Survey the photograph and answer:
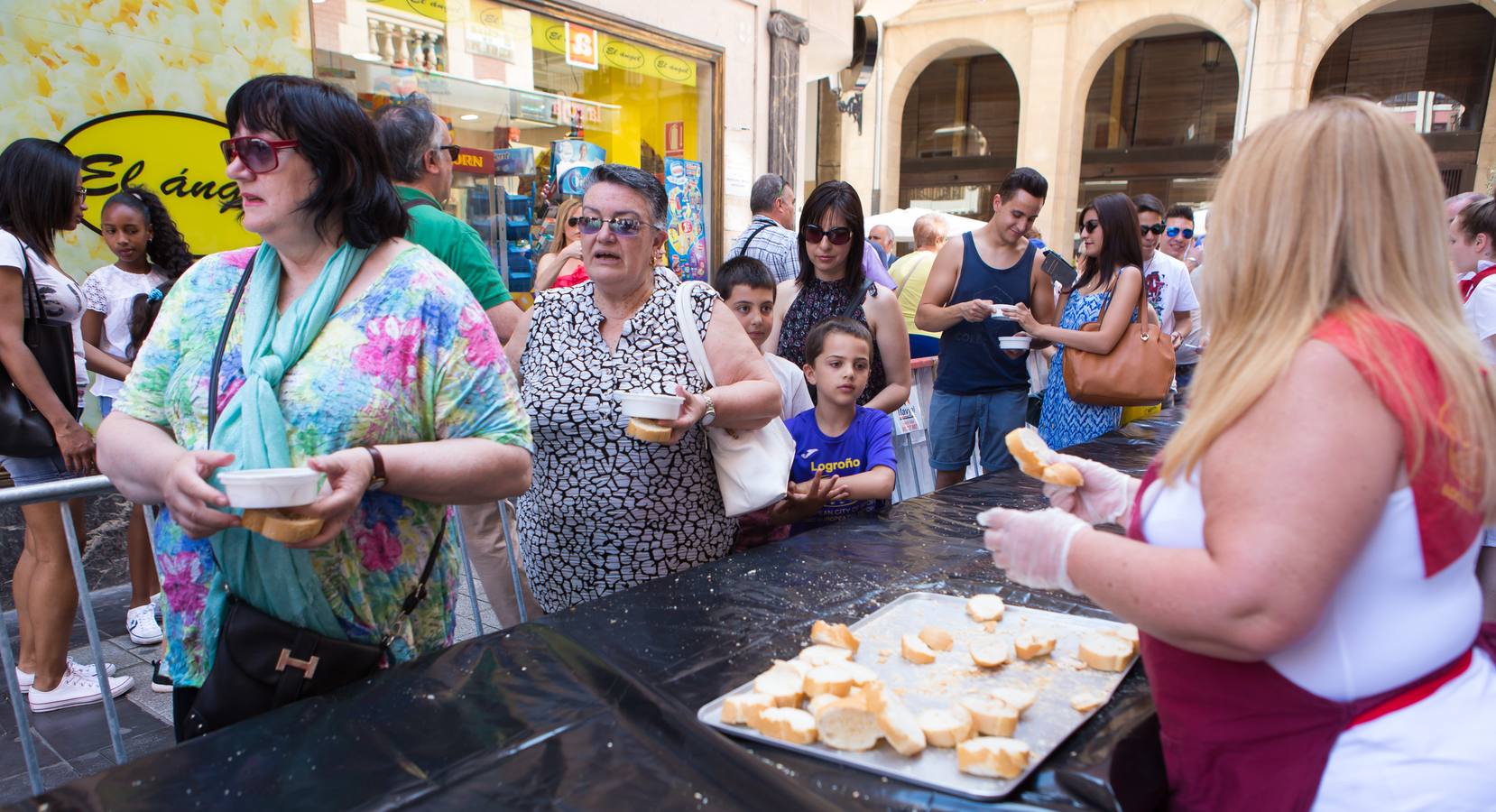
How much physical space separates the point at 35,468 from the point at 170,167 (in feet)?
6.54

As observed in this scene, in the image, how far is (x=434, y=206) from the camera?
129 inches

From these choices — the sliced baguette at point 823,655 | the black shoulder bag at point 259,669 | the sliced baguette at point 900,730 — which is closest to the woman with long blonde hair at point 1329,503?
the sliced baguette at point 900,730

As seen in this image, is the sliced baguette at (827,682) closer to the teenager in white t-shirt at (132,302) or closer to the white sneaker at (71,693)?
the white sneaker at (71,693)

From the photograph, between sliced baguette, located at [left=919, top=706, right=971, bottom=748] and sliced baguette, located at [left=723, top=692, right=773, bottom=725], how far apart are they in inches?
10.8

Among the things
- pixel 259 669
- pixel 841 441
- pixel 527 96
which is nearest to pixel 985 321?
pixel 841 441

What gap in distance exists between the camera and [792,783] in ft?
4.52

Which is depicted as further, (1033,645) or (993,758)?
(1033,645)

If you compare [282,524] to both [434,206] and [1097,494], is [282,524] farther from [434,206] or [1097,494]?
[434,206]

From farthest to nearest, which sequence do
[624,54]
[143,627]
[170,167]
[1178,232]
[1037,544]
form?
[1178,232] → [624,54] → [170,167] → [143,627] → [1037,544]

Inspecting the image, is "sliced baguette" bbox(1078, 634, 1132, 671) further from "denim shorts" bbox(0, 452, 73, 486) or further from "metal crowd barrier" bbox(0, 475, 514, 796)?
"denim shorts" bbox(0, 452, 73, 486)

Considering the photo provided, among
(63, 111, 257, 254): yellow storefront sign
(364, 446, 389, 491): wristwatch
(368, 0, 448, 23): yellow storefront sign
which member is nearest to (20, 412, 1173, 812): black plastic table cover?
(364, 446, 389, 491): wristwatch

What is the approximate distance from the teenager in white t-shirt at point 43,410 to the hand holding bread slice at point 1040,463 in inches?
140

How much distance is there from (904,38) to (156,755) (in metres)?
19.6

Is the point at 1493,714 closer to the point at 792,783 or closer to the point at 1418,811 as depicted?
the point at 1418,811
